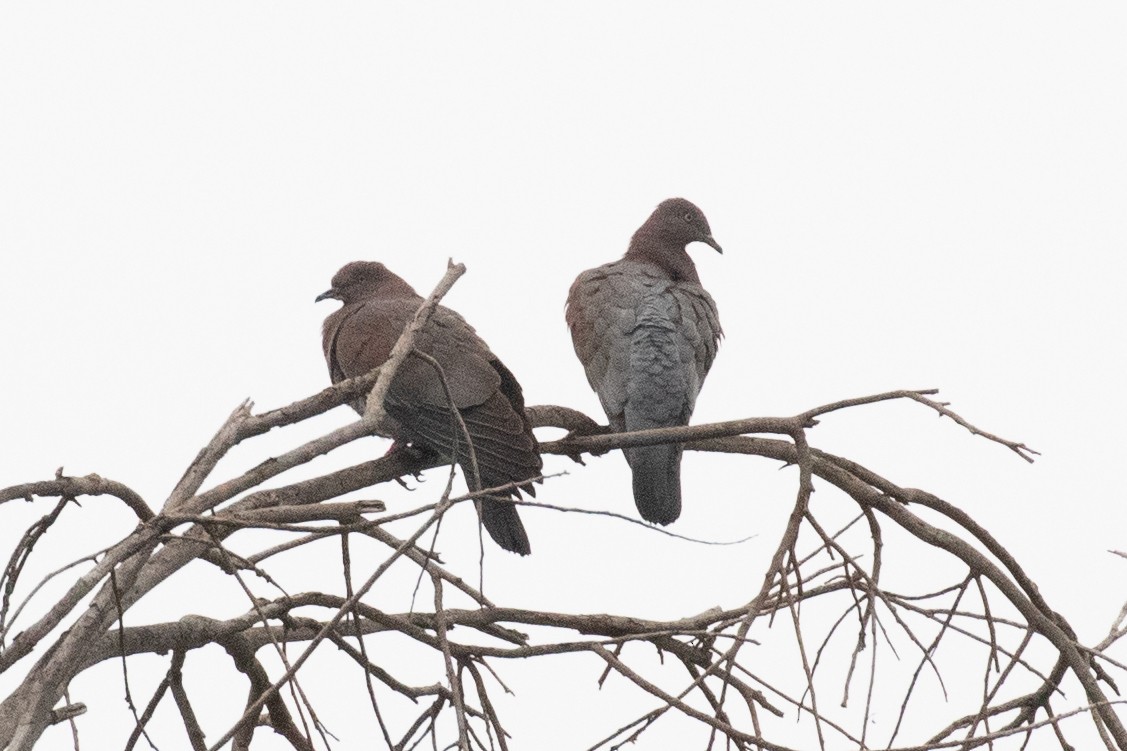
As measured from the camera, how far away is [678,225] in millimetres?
6723

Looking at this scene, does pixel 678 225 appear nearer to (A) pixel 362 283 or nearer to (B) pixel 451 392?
(A) pixel 362 283

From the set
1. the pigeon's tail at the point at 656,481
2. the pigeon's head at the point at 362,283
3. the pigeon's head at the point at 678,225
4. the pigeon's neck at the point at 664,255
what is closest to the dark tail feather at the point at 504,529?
the pigeon's tail at the point at 656,481

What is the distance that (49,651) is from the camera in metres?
2.51

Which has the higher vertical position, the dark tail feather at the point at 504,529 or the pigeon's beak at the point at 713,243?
the pigeon's beak at the point at 713,243

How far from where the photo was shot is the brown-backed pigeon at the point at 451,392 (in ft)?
14.1

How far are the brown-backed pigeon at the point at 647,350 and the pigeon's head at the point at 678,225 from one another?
0.44m

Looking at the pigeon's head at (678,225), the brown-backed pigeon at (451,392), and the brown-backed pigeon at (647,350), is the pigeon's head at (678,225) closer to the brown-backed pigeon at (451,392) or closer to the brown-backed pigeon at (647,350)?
the brown-backed pigeon at (647,350)

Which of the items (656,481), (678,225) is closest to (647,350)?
(656,481)

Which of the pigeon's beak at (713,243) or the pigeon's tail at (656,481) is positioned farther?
the pigeon's beak at (713,243)

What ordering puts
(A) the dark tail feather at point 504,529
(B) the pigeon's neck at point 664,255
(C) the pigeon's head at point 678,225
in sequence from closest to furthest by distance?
1. (A) the dark tail feather at point 504,529
2. (B) the pigeon's neck at point 664,255
3. (C) the pigeon's head at point 678,225

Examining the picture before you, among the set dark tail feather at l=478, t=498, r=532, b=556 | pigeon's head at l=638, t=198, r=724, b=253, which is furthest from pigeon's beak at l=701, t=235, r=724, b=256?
dark tail feather at l=478, t=498, r=532, b=556

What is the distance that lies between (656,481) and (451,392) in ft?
4.77

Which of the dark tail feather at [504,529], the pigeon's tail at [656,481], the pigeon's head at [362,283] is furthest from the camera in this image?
the pigeon's head at [362,283]

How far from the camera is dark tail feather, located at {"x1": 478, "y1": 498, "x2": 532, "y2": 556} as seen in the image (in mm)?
4297
